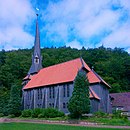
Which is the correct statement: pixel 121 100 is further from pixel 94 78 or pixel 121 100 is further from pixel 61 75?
pixel 61 75

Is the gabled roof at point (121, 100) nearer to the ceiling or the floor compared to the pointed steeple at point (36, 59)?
nearer to the floor

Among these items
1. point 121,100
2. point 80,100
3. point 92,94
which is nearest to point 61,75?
point 92,94

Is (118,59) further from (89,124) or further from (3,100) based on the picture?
(89,124)

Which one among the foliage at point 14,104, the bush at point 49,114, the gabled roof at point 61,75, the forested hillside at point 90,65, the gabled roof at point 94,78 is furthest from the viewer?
the forested hillside at point 90,65

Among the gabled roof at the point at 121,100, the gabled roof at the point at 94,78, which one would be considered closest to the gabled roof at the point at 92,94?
the gabled roof at the point at 94,78

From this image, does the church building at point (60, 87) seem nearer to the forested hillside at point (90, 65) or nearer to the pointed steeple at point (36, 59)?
the pointed steeple at point (36, 59)

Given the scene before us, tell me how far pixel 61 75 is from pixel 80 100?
14553 millimetres

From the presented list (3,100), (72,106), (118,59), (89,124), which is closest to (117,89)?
(118,59)

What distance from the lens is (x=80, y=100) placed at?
125 ft

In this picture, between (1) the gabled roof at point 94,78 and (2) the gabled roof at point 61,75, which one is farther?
(2) the gabled roof at point 61,75

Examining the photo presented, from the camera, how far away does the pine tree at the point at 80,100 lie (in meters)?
37.3

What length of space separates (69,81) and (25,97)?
1844 centimetres

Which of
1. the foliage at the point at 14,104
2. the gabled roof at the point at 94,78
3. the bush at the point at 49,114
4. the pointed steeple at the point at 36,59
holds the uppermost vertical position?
the pointed steeple at the point at 36,59

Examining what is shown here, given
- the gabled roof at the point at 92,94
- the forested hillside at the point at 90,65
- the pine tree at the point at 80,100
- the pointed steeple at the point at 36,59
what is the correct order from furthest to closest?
1. the forested hillside at the point at 90,65
2. the pointed steeple at the point at 36,59
3. the gabled roof at the point at 92,94
4. the pine tree at the point at 80,100
